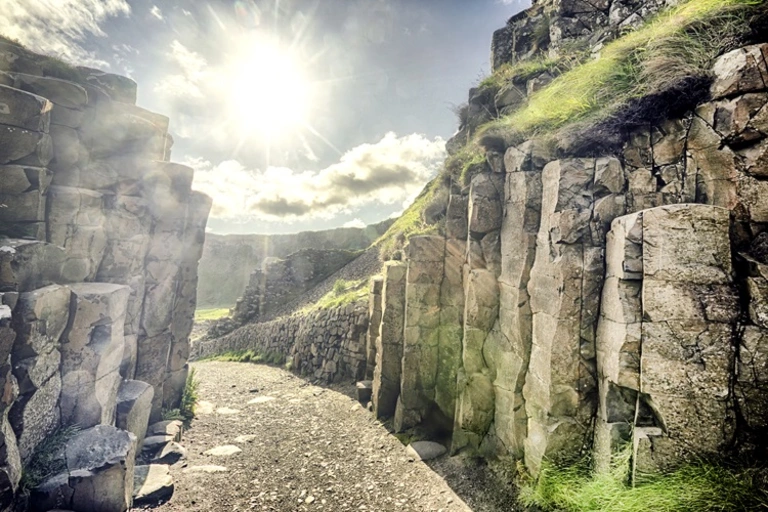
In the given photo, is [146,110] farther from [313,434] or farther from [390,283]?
[313,434]

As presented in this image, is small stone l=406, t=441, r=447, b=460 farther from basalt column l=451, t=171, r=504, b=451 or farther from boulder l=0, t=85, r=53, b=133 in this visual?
boulder l=0, t=85, r=53, b=133

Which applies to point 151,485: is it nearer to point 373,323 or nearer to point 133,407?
point 133,407

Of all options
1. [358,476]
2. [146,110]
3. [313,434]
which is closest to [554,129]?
[358,476]

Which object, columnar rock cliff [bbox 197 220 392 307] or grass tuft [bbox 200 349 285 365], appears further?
columnar rock cliff [bbox 197 220 392 307]

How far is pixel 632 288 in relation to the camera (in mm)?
4402

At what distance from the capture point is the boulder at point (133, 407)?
6852 millimetres

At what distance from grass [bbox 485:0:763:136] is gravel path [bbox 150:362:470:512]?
21.4 feet

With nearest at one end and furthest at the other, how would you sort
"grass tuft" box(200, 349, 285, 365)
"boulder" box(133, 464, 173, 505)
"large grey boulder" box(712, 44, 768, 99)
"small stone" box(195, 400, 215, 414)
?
Result: "large grey boulder" box(712, 44, 768, 99)
"boulder" box(133, 464, 173, 505)
"small stone" box(195, 400, 215, 414)
"grass tuft" box(200, 349, 285, 365)

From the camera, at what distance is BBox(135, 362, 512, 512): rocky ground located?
5980 mm

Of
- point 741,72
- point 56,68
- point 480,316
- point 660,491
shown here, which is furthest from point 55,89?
point 660,491

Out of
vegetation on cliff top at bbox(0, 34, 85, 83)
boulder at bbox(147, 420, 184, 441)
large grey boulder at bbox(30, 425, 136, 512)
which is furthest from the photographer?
boulder at bbox(147, 420, 184, 441)

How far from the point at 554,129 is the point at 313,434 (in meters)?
8.31

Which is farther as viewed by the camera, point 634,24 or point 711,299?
point 634,24

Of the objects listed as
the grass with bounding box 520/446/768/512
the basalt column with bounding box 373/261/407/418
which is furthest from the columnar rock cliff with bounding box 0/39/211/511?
the grass with bounding box 520/446/768/512
